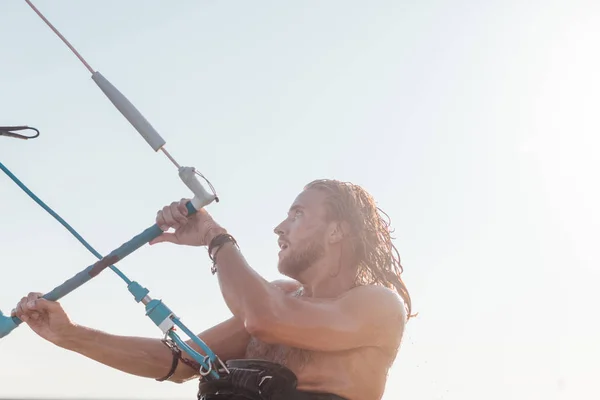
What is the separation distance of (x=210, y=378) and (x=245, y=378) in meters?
0.27

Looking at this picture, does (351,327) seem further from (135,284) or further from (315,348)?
(135,284)

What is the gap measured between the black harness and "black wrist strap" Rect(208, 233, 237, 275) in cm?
63

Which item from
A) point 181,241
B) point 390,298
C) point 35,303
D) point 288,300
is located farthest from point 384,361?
point 35,303

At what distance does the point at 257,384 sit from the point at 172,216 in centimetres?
112

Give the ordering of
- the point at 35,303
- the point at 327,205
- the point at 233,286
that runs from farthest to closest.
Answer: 1. the point at 327,205
2. the point at 35,303
3. the point at 233,286

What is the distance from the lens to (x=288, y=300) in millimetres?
5090

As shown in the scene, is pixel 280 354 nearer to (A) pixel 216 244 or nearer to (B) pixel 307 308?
(B) pixel 307 308

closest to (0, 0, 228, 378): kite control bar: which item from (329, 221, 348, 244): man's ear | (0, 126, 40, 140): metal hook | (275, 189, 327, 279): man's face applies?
(0, 126, 40, 140): metal hook

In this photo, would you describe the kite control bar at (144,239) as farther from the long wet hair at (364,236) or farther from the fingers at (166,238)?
the long wet hair at (364,236)

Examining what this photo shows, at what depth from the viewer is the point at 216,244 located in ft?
17.2

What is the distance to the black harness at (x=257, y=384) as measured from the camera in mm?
5164

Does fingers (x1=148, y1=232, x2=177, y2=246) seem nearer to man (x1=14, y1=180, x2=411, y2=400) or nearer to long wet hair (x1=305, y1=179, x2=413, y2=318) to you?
man (x1=14, y1=180, x2=411, y2=400)

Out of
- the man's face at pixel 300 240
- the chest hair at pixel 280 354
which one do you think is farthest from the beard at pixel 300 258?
the chest hair at pixel 280 354

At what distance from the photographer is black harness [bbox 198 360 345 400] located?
16.9 ft
